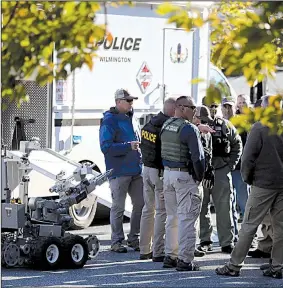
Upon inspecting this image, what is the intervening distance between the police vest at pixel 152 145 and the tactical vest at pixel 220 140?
3.11 feet

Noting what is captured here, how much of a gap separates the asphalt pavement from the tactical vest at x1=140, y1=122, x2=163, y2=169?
3.63 ft

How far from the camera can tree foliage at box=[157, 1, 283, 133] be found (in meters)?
5.67

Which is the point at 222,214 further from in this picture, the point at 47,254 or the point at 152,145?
the point at 47,254

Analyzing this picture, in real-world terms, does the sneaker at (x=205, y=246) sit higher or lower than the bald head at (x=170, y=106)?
lower

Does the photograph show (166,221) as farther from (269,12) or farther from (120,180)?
(269,12)

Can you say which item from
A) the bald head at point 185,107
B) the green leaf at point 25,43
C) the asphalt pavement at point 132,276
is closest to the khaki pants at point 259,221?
the asphalt pavement at point 132,276

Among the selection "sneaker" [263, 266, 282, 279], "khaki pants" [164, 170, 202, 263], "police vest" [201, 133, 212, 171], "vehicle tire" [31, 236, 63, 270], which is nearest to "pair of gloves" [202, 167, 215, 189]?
"police vest" [201, 133, 212, 171]

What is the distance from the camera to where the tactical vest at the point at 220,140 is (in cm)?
1191

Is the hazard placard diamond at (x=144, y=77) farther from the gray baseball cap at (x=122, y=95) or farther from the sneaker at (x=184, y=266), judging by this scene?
the sneaker at (x=184, y=266)

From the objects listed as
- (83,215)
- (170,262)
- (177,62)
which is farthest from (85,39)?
(177,62)

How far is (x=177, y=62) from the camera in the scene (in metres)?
15.1

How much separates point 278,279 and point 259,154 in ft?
4.33

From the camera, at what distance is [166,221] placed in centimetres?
1102

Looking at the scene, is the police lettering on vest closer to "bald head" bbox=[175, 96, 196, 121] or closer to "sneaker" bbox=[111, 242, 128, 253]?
"bald head" bbox=[175, 96, 196, 121]
